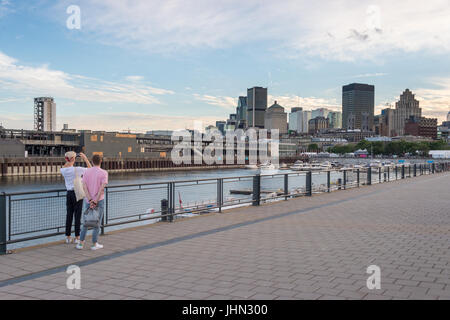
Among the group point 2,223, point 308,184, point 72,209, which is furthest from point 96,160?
point 308,184

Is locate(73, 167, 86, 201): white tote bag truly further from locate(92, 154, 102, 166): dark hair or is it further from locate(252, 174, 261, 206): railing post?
locate(252, 174, 261, 206): railing post

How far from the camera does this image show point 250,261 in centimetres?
717

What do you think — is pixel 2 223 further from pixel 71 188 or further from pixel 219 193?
pixel 219 193

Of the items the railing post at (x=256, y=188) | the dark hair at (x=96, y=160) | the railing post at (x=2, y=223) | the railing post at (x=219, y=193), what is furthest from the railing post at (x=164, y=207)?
the railing post at (x=2, y=223)

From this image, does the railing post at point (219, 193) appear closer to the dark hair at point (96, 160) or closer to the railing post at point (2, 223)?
the dark hair at point (96, 160)

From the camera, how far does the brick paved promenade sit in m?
5.55

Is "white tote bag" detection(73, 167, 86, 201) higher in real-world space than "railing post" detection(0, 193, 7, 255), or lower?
higher

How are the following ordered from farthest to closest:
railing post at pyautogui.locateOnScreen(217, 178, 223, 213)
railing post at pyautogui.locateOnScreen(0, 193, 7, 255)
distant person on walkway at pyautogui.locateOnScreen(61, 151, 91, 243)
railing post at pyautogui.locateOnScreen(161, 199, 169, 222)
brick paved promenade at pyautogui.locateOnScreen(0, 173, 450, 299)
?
railing post at pyautogui.locateOnScreen(217, 178, 223, 213) < railing post at pyautogui.locateOnScreen(161, 199, 169, 222) < distant person on walkway at pyautogui.locateOnScreen(61, 151, 91, 243) < railing post at pyautogui.locateOnScreen(0, 193, 7, 255) < brick paved promenade at pyautogui.locateOnScreen(0, 173, 450, 299)

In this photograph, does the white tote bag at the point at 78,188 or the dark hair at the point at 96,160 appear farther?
the white tote bag at the point at 78,188

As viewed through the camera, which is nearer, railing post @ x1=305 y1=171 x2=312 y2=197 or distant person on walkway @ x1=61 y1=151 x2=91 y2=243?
distant person on walkway @ x1=61 y1=151 x2=91 y2=243

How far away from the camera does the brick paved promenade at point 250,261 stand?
5547 millimetres

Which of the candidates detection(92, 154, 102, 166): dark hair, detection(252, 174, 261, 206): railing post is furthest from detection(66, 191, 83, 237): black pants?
detection(252, 174, 261, 206): railing post

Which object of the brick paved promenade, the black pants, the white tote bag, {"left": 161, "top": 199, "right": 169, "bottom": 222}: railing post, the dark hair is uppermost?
the dark hair
